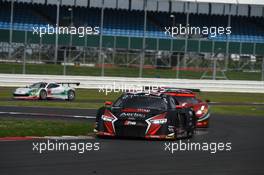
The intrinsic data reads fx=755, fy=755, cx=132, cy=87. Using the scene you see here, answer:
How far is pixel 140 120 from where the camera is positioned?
16672 mm

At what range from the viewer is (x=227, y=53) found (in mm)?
51656

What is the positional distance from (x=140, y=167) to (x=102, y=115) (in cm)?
578

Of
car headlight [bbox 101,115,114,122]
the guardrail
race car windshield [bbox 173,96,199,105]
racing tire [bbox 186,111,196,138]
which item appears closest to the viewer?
car headlight [bbox 101,115,114,122]

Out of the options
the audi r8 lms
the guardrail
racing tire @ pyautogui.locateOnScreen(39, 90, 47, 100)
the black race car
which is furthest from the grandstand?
the black race car

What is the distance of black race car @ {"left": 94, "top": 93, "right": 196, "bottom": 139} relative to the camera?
16.7m

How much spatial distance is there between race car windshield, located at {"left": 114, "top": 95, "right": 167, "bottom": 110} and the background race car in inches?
818

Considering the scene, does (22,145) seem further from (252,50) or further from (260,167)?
(252,50)

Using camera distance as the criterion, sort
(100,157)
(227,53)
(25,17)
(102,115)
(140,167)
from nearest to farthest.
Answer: (140,167)
(100,157)
(102,115)
(227,53)
(25,17)

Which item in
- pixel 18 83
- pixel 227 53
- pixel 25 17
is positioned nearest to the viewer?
pixel 18 83

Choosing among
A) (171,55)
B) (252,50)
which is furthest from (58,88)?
(252,50)

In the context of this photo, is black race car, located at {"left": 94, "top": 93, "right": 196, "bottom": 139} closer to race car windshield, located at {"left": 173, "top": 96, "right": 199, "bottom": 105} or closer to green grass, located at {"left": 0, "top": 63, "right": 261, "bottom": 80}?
race car windshield, located at {"left": 173, "top": 96, "right": 199, "bottom": 105}

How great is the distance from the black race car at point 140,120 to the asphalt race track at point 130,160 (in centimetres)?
32

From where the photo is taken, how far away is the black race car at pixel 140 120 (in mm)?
16656

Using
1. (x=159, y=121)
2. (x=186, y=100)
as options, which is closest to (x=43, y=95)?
(x=186, y=100)
